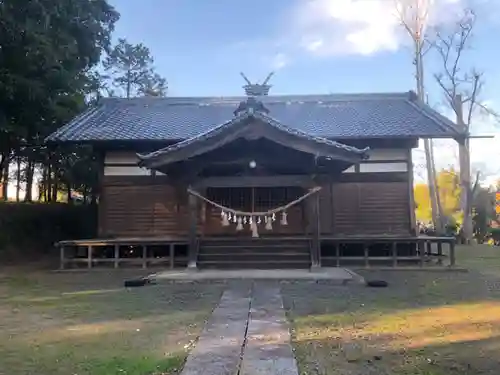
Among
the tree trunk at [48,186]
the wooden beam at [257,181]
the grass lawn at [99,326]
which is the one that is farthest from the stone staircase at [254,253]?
the tree trunk at [48,186]

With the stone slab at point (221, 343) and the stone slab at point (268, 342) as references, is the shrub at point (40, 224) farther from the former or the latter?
the stone slab at point (268, 342)

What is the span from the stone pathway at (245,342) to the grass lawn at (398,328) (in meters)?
0.18

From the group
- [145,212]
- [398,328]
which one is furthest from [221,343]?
[145,212]

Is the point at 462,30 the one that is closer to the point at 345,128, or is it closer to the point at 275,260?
the point at 345,128

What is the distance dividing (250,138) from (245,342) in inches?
262

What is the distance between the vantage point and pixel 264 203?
45.3ft

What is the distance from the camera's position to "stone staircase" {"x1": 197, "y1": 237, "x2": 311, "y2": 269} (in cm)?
1168

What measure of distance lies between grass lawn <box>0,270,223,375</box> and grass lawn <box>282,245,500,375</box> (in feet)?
4.30

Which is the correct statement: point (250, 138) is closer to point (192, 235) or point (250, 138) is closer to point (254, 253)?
point (192, 235)

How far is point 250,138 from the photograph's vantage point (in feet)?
36.0

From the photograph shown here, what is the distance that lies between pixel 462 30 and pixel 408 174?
1621 centimetres

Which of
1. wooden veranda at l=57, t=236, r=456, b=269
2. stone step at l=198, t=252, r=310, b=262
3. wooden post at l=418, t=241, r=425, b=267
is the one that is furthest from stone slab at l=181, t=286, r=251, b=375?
wooden post at l=418, t=241, r=425, b=267

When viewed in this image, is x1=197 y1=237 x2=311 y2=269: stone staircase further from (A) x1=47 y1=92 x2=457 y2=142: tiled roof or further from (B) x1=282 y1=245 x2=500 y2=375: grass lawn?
(A) x1=47 y1=92 x2=457 y2=142: tiled roof

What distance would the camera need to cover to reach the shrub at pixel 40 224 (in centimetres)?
1633
